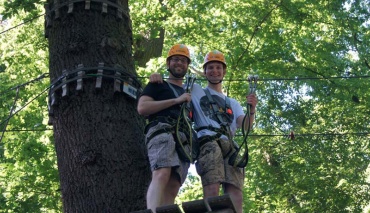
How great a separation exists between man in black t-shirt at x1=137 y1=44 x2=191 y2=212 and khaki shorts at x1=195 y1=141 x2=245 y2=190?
0.52 feet

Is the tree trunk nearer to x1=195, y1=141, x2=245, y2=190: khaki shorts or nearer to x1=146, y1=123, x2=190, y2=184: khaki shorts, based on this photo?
x1=146, y1=123, x2=190, y2=184: khaki shorts

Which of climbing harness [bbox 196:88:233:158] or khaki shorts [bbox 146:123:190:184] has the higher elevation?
climbing harness [bbox 196:88:233:158]

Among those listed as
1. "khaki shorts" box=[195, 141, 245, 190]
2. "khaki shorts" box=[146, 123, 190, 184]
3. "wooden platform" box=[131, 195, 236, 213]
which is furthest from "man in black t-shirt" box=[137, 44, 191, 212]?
"wooden platform" box=[131, 195, 236, 213]

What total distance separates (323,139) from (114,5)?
31.6 ft

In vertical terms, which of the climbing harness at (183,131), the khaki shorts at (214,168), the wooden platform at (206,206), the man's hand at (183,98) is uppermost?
the man's hand at (183,98)

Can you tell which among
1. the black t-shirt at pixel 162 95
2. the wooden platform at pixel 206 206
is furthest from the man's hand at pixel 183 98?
the wooden platform at pixel 206 206

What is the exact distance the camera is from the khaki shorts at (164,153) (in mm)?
4254

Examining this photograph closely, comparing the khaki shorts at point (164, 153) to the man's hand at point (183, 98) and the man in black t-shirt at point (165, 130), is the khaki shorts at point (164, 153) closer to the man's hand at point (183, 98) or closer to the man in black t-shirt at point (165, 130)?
the man in black t-shirt at point (165, 130)

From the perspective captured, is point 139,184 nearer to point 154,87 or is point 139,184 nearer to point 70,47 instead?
point 154,87

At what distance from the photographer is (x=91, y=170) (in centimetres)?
433

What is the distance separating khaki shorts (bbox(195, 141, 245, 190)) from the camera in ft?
15.1

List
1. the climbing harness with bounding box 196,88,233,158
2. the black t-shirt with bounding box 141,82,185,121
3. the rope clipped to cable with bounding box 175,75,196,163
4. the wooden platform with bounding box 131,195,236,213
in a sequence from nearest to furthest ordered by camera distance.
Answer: the wooden platform with bounding box 131,195,236,213 < the rope clipped to cable with bounding box 175,75,196,163 < the black t-shirt with bounding box 141,82,185,121 < the climbing harness with bounding box 196,88,233,158

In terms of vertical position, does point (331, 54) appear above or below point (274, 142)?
above

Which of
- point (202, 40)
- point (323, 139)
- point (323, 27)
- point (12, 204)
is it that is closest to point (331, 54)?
point (323, 27)
